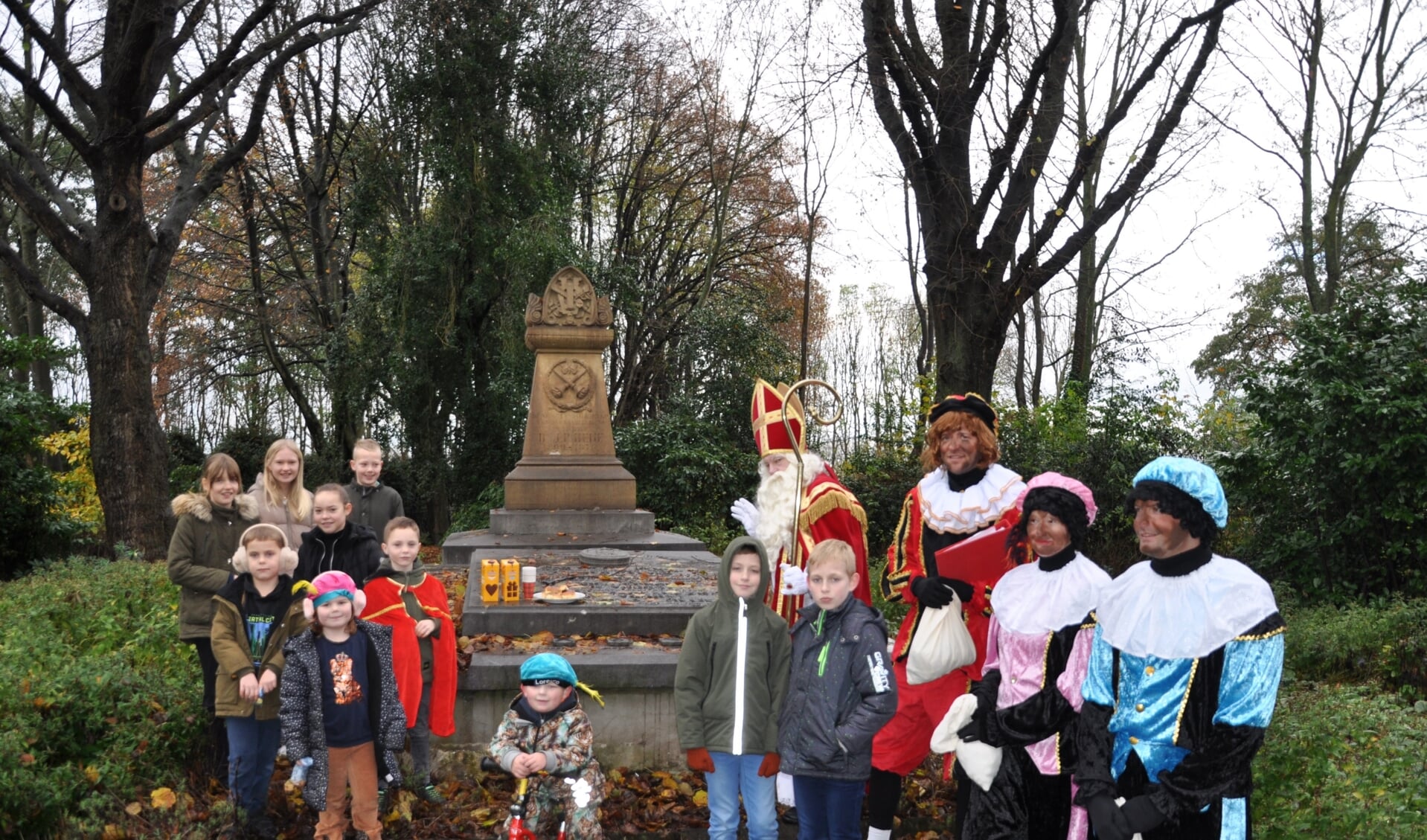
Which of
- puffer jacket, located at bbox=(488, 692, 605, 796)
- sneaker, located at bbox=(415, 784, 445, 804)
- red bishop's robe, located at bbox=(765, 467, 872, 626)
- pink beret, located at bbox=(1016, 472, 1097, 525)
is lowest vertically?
sneaker, located at bbox=(415, 784, 445, 804)

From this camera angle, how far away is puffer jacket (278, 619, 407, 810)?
467 centimetres

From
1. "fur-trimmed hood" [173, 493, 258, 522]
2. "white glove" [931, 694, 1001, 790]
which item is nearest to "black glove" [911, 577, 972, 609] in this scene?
"white glove" [931, 694, 1001, 790]

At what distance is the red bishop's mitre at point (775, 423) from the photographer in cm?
568

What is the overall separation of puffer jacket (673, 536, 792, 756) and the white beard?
88 centimetres

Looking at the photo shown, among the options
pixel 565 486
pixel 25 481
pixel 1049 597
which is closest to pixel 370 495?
pixel 1049 597

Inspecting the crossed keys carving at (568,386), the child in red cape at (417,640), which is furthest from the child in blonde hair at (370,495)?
the crossed keys carving at (568,386)

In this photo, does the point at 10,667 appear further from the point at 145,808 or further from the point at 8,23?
the point at 8,23

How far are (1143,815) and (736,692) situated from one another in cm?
175

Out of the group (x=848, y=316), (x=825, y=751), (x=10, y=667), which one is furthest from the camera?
(x=848, y=316)

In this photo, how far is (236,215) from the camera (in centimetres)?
2297

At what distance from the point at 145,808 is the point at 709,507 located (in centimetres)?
1170

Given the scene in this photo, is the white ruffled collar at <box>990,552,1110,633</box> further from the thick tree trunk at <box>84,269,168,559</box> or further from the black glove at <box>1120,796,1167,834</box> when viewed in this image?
the thick tree trunk at <box>84,269,168,559</box>

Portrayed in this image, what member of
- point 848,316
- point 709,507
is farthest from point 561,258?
point 848,316

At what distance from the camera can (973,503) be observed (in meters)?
4.69
